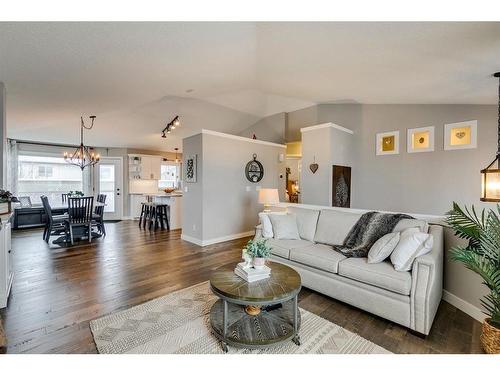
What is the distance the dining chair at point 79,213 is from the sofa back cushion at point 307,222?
4.27 meters

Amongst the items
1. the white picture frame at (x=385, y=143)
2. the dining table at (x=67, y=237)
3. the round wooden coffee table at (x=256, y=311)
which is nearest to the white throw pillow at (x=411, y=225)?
the round wooden coffee table at (x=256, y=311)

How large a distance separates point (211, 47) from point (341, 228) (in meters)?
2.72

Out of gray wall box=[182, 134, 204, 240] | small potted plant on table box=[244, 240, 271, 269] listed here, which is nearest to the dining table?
gray wall box=[182, 134, 204, 240]

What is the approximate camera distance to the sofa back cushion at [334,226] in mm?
3135

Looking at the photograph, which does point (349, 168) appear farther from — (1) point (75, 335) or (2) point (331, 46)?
(1) point (75, 335)

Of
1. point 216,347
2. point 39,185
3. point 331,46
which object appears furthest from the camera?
point 39,185

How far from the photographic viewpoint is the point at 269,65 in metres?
3.58

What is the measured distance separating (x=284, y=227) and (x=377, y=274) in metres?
1.39

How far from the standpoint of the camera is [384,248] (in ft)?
7.79

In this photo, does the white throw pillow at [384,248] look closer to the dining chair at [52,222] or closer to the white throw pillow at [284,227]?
the white throw pillow at [284,227]

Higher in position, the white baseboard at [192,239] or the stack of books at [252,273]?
the stack of books at [252,273]

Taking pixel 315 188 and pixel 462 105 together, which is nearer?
pixel 462 105
